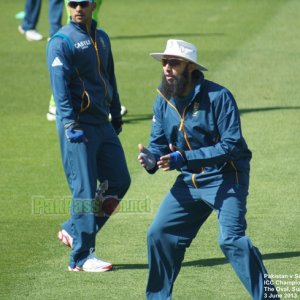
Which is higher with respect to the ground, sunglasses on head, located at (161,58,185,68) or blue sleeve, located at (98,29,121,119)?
sunglasses on head, located at (161,58,185,68)

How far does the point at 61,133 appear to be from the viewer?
10.1 m

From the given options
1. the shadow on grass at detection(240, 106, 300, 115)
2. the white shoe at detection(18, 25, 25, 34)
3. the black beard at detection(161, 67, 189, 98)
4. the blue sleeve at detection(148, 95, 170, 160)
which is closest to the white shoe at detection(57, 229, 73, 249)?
the blue sleeve at detection(148, 95, 170, 160)

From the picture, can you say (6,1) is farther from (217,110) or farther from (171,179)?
(217,110)

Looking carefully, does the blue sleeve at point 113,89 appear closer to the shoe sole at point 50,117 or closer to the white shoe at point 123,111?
the white shoe at point 123,111

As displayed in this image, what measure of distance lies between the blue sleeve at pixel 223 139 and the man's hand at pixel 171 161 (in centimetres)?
7

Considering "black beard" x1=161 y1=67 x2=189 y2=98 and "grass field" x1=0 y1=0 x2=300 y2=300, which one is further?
"grass field" x1=0 y1=0 x2=300 y2=300

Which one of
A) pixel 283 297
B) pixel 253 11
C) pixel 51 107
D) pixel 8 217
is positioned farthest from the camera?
pixel 253 11

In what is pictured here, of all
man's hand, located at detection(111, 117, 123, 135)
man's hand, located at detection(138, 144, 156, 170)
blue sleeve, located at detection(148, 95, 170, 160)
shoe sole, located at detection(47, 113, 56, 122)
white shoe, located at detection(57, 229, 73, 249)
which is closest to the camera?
man's hand, located at detection(138, 144, 156, 170)

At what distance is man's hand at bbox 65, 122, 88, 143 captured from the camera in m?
9.70

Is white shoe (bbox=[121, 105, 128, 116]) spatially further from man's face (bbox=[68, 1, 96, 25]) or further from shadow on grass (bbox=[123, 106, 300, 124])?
man's face (bbox=[68, 1, 96, 25])

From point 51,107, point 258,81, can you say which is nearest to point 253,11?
point 258,81

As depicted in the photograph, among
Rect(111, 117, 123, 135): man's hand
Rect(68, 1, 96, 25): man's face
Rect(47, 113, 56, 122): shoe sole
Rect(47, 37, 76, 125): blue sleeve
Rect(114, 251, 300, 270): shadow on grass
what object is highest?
Rect(68, 1, 96, 25): man's face

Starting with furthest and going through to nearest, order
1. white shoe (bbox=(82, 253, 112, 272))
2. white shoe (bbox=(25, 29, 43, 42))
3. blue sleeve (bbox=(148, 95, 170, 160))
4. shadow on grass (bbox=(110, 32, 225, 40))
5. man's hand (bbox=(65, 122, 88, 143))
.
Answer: white shoe (bbox=(25, 29, 43, 42)), shadow on grass (bbox=(110, 32, 225, 40)), white shoe (bbox=(82, 253, 112, 272)), man's hand (bbox=(65, 122, 88, 143)), blue sleeve (bbox=(148, 95, 170, 160))

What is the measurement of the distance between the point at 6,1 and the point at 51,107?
9274 millimetres
